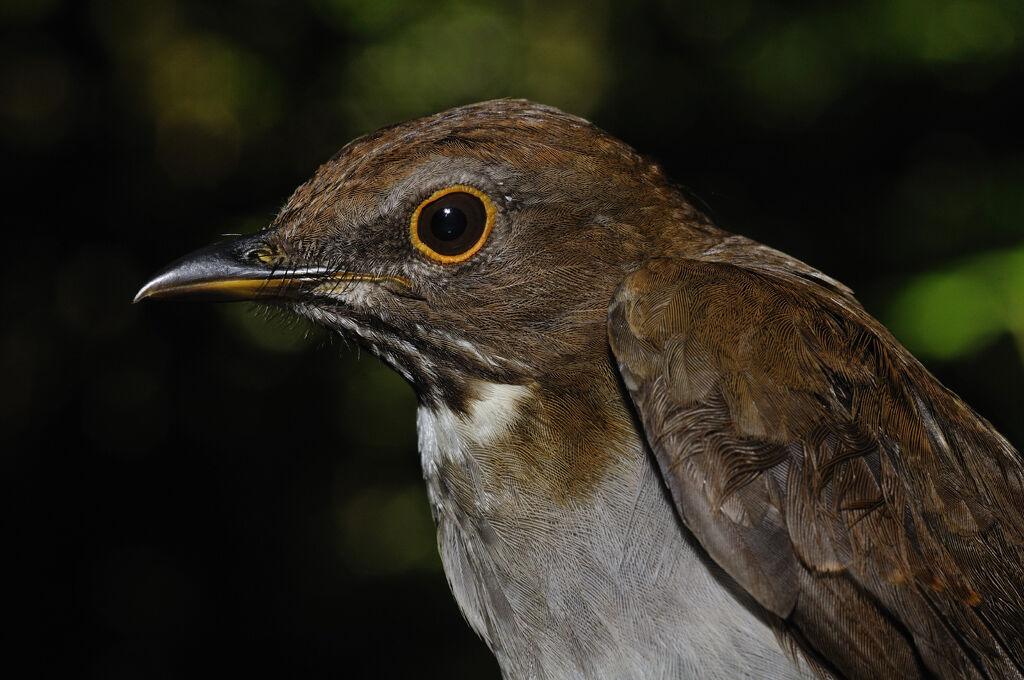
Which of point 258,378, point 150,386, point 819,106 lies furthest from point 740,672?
point 150,386

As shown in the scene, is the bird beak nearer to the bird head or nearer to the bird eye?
the bird head

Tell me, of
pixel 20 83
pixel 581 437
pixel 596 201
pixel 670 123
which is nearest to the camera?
pixel 581 437

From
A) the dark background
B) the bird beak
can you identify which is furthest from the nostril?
the dark background

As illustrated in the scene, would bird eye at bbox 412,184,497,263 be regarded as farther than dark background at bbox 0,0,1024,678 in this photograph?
No

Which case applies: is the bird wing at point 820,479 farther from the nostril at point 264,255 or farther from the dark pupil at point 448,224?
the nostril at point 264,255

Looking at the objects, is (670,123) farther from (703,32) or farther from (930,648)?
(930,648)

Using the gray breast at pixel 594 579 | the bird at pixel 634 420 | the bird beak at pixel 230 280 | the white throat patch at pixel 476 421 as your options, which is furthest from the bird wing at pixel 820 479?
the bird beak at pixel 230 280

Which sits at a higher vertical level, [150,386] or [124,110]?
[124,110]
